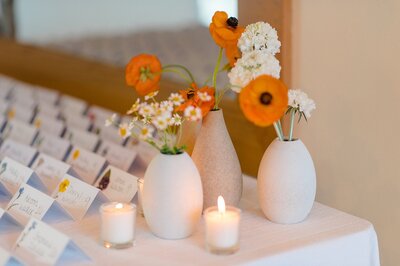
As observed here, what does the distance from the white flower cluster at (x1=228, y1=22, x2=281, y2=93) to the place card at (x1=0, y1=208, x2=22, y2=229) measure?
1.92ft

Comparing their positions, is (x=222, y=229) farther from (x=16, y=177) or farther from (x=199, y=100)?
(x=16, y=177)

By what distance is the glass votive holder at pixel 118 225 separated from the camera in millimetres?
1593

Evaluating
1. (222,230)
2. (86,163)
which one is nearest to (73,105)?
(86,163)

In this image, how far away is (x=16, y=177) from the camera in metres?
2.01

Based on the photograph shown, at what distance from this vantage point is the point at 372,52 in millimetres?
2215

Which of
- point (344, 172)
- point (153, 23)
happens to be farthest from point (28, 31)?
point (344, 172)

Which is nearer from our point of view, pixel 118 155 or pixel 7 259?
pixel 7 259

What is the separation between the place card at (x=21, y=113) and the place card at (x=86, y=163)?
0.64 m

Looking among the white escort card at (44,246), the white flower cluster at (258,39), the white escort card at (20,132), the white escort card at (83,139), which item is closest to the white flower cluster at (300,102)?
the white flower cluster at (258,39)

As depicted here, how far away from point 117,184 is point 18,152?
1.54ft

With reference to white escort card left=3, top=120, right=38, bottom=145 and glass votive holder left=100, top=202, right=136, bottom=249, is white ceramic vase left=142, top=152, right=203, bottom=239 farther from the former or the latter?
white escort card left=3, top=120, right=38, bottom=145

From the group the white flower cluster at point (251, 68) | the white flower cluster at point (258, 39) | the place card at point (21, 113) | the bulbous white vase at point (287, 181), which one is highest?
the white flower cluster at point (258, 39)

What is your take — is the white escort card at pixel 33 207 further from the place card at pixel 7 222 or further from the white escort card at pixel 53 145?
the white escort card at pixel 53 145

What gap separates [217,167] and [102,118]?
3.47 ft
